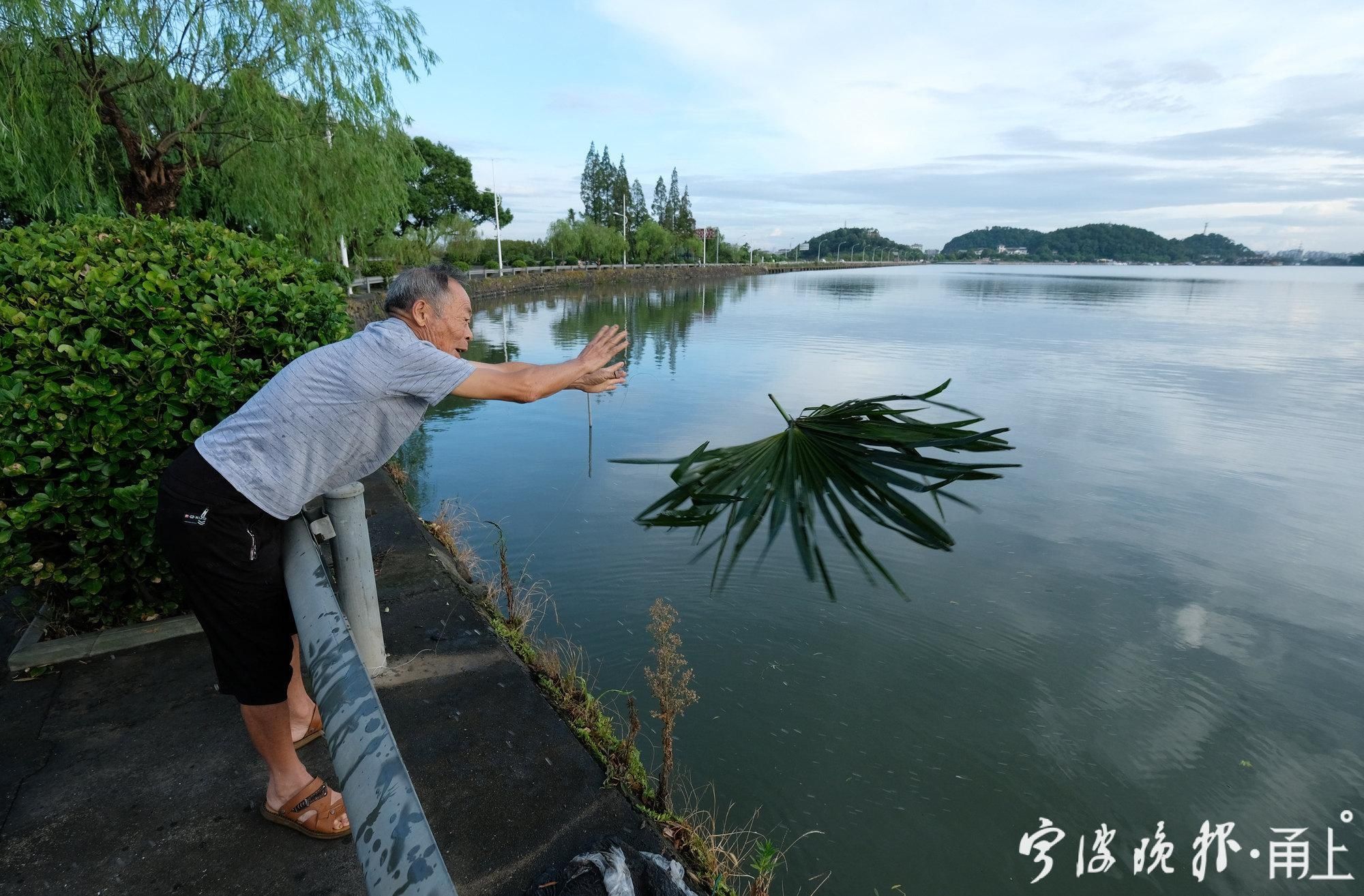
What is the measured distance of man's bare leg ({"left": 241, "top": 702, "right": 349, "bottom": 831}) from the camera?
7.25 ft

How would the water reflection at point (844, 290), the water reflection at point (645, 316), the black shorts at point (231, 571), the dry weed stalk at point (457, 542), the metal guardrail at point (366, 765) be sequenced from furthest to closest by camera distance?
the water reflection at point (844, 290) < the water reflection at point (645, 316) < the dry weed stalk at point (457, 542) < the black shorts at point (231, 571) < the metal guardrail at point (366, 765)

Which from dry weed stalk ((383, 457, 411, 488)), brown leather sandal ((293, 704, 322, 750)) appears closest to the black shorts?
brown leather sandal ((293, 704, 322, 750))

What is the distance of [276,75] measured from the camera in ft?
32.0

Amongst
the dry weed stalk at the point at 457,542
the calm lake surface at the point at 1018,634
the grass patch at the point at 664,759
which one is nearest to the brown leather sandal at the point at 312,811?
the grass patch at the point at 664,759

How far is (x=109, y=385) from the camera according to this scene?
9.86 ft

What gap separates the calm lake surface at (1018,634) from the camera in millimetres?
4039

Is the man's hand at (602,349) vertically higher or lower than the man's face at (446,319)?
lower

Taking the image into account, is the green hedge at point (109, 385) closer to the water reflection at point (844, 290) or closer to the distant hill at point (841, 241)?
the water reflection at point (844, 290)

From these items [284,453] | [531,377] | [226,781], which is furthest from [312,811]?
[531,377]

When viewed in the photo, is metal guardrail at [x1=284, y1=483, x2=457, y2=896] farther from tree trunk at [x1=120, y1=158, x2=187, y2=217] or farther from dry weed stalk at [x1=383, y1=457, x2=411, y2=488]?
tree trunk at [x1=120, y1=158, x2=187, y2=217]

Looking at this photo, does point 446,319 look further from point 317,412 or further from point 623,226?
point 623,226

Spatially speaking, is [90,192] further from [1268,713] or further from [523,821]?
[1268,713]

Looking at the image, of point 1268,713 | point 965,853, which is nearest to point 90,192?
point 965,853

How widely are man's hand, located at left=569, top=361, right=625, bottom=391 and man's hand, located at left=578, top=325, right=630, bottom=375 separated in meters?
0.05
